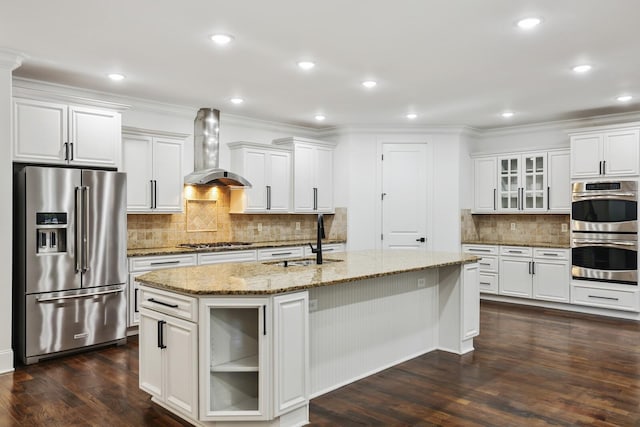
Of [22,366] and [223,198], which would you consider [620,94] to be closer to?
[223,198]

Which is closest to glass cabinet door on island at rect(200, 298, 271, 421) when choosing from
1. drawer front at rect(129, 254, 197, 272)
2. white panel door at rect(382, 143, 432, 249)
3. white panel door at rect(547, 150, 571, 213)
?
drawer front at rect(129, 254, 197, 272)

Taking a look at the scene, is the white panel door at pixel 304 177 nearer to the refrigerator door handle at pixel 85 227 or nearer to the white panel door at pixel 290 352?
the refrigerator door handle at pixel 85 227

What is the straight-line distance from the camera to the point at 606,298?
613 cm

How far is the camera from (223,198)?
662cm

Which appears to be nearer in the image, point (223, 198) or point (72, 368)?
point (72, 368)

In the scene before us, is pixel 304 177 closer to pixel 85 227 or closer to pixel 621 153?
pixel 85 227

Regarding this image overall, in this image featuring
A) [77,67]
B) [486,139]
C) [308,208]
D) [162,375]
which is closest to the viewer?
[162,375]

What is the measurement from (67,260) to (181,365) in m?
2.10

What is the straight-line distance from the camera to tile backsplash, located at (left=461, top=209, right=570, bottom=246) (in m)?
7.11

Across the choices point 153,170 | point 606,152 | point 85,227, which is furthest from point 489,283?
point 85,227

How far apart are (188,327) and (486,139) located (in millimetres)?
6296

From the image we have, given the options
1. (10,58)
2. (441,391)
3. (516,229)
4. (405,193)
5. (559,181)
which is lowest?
(441,391)

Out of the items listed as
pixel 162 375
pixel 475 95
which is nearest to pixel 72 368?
pixel 162 375

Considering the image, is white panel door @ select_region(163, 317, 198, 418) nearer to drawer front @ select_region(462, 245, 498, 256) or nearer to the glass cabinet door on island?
the glass cabinet door on island
